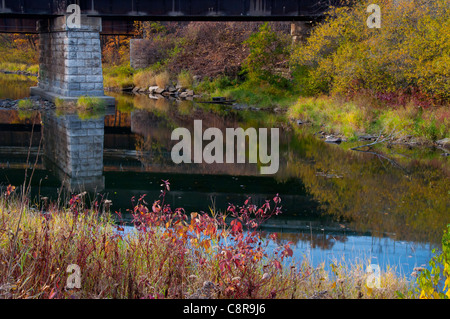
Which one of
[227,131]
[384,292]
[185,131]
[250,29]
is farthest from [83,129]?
[250,29]

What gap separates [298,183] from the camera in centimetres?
1340

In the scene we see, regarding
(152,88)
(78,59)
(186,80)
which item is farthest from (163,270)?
(152,88)

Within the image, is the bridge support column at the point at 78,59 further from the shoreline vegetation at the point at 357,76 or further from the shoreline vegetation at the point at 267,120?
the shoreline vegetation at the point at 357,76

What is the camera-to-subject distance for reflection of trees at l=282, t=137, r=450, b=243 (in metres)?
9.86

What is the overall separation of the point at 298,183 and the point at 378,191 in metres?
1.93

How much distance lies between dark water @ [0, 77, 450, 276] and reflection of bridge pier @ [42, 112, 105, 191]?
4 cm

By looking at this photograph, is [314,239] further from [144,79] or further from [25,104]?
[144,79]

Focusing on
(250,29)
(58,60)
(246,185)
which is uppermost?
(250,29)

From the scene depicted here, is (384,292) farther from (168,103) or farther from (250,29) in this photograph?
(250,29)

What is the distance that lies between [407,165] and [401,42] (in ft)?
26.9

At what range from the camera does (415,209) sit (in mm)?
10891

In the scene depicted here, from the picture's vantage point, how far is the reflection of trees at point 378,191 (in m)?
9.86

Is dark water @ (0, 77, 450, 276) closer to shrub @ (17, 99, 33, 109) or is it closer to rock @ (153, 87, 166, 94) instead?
shrub @ (17, 99, 33, 109)

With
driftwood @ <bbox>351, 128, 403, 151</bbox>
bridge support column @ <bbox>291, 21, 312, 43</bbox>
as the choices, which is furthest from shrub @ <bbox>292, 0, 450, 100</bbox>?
bridge support column @ <bbox>291, 21, 312, 43</bbox>
